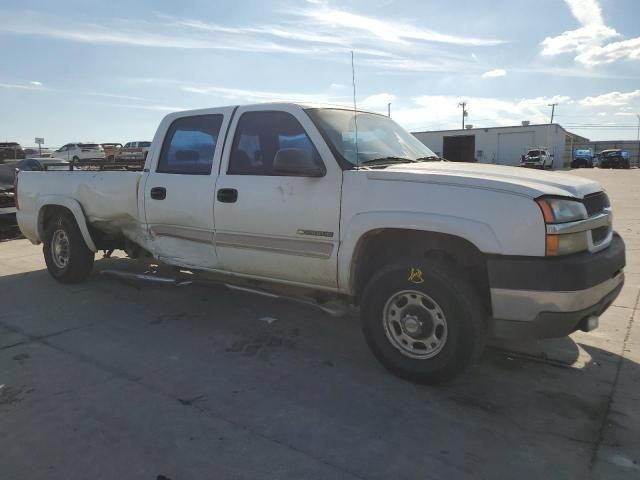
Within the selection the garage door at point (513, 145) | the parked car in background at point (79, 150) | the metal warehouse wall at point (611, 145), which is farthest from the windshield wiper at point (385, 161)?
the metal warehouse wall at point (611, 145)

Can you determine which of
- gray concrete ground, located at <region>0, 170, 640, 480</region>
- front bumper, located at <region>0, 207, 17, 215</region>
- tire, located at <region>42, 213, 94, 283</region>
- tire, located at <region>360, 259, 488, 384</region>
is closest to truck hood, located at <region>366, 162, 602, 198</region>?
tire, located at <region>360, 259, 488, 384</region>

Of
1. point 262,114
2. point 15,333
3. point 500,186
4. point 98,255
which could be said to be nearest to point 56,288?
point 15,333

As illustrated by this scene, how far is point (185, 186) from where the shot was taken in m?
4.80

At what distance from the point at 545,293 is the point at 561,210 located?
1.67 feet

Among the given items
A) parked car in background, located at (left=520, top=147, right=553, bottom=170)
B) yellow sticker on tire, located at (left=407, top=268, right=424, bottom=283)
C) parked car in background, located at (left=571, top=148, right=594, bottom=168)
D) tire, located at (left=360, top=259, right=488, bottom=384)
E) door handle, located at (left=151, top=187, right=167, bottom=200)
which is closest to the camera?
tire, located at (left=360, top=259, right=488, bottom=384)

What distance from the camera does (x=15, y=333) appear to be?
470 centimetres

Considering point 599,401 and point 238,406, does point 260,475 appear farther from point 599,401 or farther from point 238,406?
point 599,401

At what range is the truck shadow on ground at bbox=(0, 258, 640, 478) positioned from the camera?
3010mm

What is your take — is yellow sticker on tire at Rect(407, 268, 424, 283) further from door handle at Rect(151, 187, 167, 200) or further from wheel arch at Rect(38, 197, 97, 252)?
wheel arch at Rect(38, 197, 97, 252)

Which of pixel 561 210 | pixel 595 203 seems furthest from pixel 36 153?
pixel 561 210

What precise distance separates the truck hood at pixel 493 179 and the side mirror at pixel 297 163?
42 cm

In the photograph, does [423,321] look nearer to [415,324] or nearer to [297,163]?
[415,324]

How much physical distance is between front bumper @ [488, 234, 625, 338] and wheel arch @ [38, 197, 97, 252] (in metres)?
4.53

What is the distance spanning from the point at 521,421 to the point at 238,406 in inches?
Answer: 68.0
